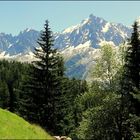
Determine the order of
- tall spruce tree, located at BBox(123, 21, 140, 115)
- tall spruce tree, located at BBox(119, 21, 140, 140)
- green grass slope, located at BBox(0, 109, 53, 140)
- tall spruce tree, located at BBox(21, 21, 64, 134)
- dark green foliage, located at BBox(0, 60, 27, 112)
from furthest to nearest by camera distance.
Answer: dark green foliage, located at BBox(0, 60, 27, 112) < tall spruce tree, located at BBox(21, 21, 64, 134) < tall spruce tree, located at BBox(123, 21, 140, 115) < tall spruce tree, located at BBox(119, 21, 140, 140) < green grass slope, located at BBox(0, 109, 53, 140)

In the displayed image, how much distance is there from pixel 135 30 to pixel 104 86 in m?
11.8

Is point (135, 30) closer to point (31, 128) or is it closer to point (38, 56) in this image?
point (38, 56)

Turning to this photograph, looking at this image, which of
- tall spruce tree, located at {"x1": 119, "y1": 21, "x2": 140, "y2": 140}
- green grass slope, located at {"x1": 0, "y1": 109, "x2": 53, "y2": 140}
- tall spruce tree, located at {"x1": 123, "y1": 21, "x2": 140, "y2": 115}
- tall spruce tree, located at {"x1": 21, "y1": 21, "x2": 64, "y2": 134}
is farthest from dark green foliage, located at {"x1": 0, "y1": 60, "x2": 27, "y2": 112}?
green grass slope, located at {"x1": 0, "y1": 109, "x2": 53, "y2": 140}

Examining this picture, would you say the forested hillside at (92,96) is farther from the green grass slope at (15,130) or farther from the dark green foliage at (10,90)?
the dark green foliage at (10,90)

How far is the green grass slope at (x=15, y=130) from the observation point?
20203 millimetres

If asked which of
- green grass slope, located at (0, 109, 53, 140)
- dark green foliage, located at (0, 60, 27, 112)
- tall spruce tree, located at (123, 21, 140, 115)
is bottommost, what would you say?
dark green foliage, located at (0, 60, 27, 112)

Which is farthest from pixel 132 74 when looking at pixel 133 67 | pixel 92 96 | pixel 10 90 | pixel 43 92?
pixel 10 90

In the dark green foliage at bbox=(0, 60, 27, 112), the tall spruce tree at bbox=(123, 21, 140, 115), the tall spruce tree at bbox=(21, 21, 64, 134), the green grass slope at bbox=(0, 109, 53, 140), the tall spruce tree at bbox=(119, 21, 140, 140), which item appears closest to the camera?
the green grass slope at bbox=(0, 109, 53, 140)

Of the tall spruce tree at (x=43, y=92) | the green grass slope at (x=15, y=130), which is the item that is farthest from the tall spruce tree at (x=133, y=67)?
the green grass slope at (x=15, y=130)

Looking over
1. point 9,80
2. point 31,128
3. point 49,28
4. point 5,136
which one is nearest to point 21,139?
point 5,136

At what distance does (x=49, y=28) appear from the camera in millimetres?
67812

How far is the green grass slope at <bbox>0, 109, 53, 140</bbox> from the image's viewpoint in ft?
66.3

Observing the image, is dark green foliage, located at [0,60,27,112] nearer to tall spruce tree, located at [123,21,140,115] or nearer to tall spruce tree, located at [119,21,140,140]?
tall spruce tree, located at [119,21,140,140]

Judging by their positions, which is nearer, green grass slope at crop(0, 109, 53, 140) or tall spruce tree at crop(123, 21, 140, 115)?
green grass slope at crop(0, 109, 53, 140)
